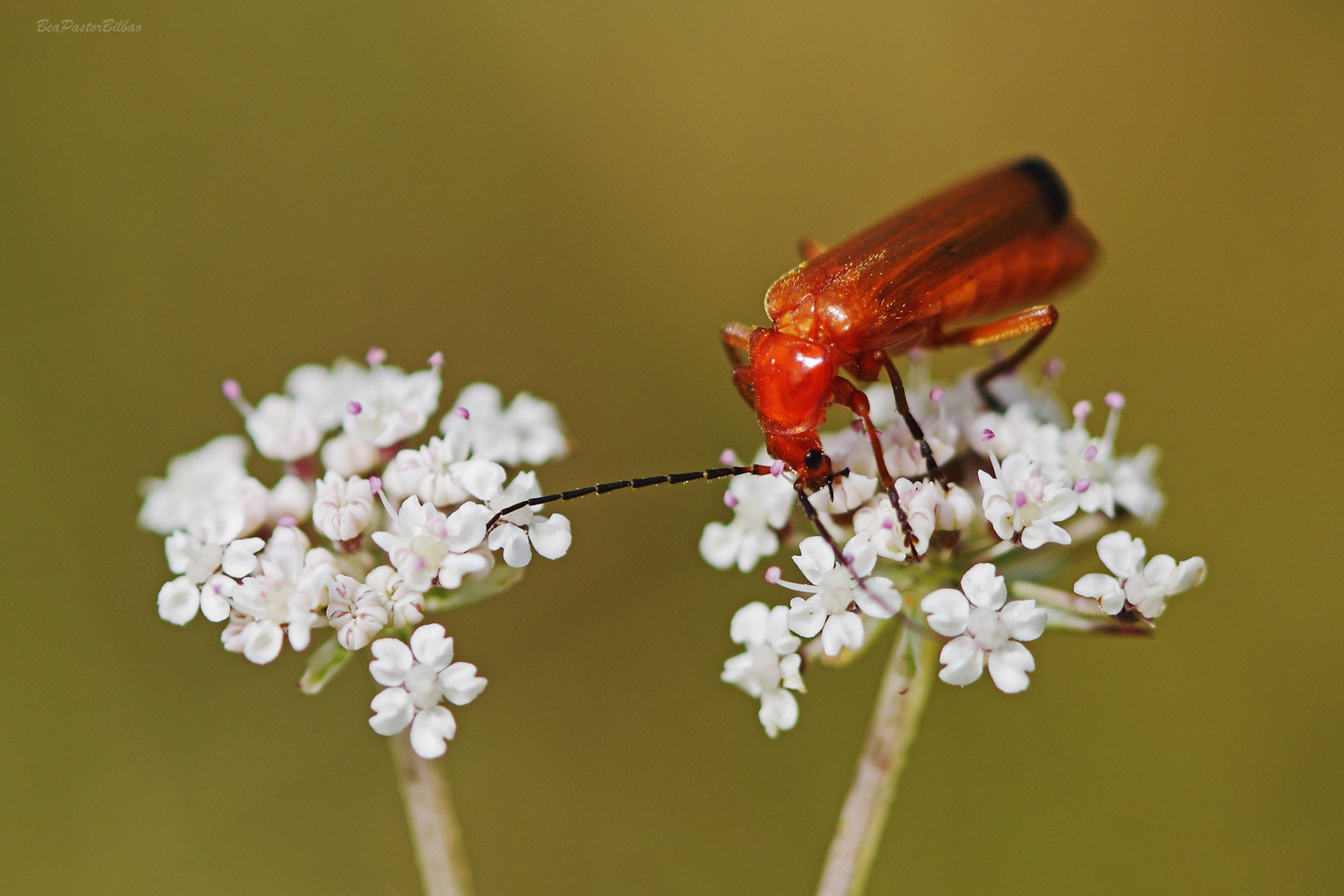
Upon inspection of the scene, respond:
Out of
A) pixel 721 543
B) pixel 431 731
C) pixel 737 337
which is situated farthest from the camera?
pixel 737 337

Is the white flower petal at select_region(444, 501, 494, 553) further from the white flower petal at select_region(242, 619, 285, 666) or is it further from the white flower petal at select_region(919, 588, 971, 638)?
the white flower petal at select_region(919, 588, 971, 638)

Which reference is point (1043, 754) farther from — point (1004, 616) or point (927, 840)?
point (1004, 616)
